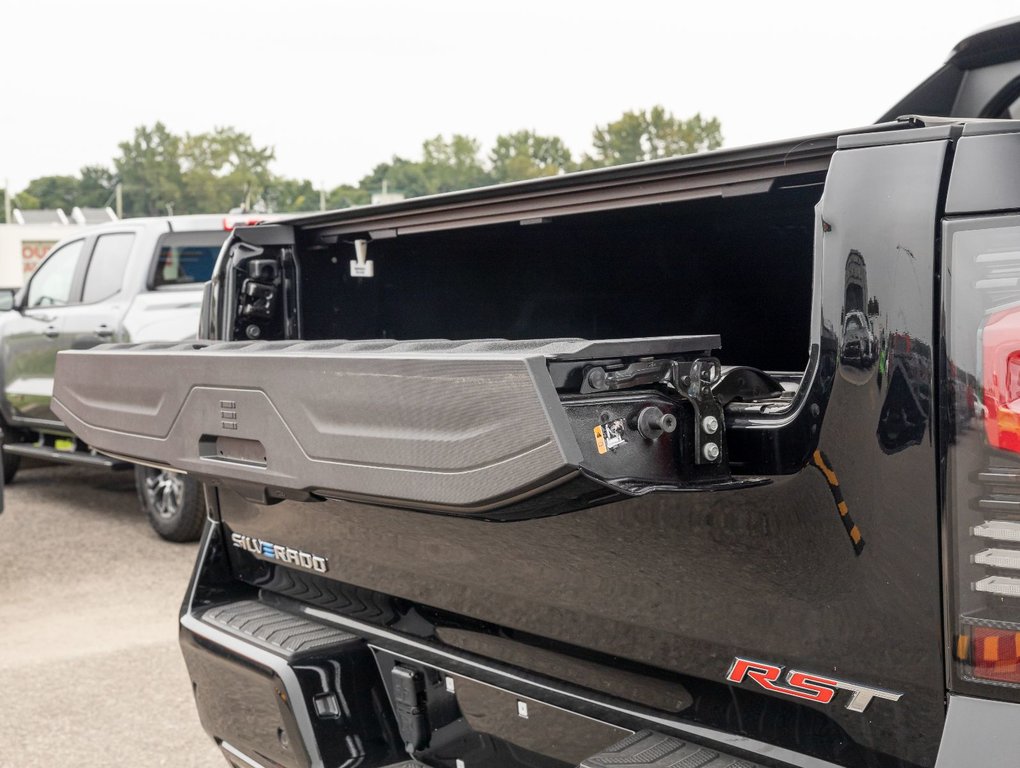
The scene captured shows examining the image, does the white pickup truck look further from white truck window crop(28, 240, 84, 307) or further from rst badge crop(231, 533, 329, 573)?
rst badge crop(231, 533, 329, 573)

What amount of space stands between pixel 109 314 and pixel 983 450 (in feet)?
24.5

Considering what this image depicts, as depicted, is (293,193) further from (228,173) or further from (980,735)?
(980,735)

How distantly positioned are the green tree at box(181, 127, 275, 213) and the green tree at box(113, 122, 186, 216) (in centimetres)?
105

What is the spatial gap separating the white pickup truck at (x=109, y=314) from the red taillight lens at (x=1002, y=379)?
20.4ft

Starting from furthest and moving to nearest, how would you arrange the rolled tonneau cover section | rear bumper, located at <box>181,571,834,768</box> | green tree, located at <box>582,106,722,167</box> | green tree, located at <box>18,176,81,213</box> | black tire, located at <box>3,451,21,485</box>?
1. green tree, located at <box>18,176,81,213</box>
2. green tree, located at <box>582,106,722,167</box>
3. black tire, located at <box>3,451,21,485</box>
4. rear bumper, located at <box>181,571,834,768</box>
5. the rolled tonneau cover section

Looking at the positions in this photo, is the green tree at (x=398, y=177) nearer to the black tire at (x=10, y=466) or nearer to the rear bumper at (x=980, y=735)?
the black tire at (x=10, y=466)

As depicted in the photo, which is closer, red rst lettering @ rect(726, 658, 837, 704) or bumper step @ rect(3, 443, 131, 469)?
red rst lettering @ rect(726, 658, 837, 704)

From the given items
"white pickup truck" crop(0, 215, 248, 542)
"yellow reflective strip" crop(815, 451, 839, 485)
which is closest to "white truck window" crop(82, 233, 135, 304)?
"white pickup truck" crop(0, 215, 248, 542)

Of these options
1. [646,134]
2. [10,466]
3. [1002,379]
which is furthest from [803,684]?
[646,134]

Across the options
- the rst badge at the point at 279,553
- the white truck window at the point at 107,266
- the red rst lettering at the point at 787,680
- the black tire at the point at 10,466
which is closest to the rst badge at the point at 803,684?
the red rst lettering at the point at 787,680

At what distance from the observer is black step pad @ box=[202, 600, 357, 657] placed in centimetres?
257

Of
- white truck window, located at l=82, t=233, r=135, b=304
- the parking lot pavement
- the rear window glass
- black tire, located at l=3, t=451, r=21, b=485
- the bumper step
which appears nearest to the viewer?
the parking lot pavement

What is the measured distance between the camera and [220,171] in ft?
360

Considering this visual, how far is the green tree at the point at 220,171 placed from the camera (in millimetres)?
105625
